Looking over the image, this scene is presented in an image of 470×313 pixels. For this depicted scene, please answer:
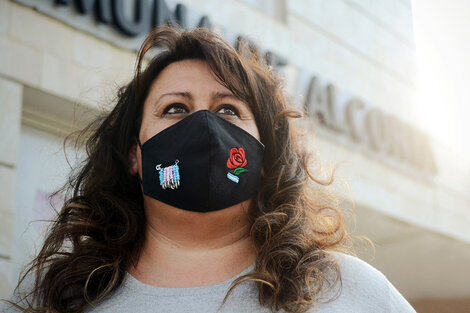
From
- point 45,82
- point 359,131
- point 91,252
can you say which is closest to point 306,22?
point 359,131

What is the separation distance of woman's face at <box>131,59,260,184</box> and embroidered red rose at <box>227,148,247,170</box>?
11 centimetres

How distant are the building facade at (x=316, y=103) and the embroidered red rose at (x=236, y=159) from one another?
2.29 ft

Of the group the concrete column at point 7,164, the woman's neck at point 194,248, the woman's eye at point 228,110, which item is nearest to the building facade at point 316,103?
the concrete column at point 7,164

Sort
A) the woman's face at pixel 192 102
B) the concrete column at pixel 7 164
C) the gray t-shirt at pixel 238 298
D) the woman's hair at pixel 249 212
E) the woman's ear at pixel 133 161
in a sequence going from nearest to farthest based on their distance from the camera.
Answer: the gray t-shirt at pixel 238 298
the woman's hair at pixel 249 212
the woman's face at pixel 192 102
the woman's ear at pixel 133 161
the concrete column at pixel 7 164

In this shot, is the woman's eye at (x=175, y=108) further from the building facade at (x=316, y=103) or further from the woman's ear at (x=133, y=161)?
the building facade at (x=316, y=103)

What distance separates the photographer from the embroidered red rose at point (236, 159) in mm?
2359

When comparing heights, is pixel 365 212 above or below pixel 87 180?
below

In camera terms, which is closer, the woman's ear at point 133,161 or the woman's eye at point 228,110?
the woman's eye at point 228,110

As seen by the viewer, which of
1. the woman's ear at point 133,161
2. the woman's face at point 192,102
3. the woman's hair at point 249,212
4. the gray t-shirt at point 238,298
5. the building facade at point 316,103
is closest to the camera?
the gray t-shirt at point 238,298

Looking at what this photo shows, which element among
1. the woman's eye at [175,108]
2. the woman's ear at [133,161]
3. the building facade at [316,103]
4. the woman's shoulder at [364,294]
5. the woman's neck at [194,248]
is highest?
the woman's eye at [175,108]

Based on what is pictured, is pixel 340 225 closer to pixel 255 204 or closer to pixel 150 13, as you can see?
pixel 255 204

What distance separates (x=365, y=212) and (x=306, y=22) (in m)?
2.06

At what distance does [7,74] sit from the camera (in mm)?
4340

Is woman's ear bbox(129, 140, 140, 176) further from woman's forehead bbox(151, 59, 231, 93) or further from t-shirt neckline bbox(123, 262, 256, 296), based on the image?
t-shirt neckline bbox(123, 262, 256, 296)
